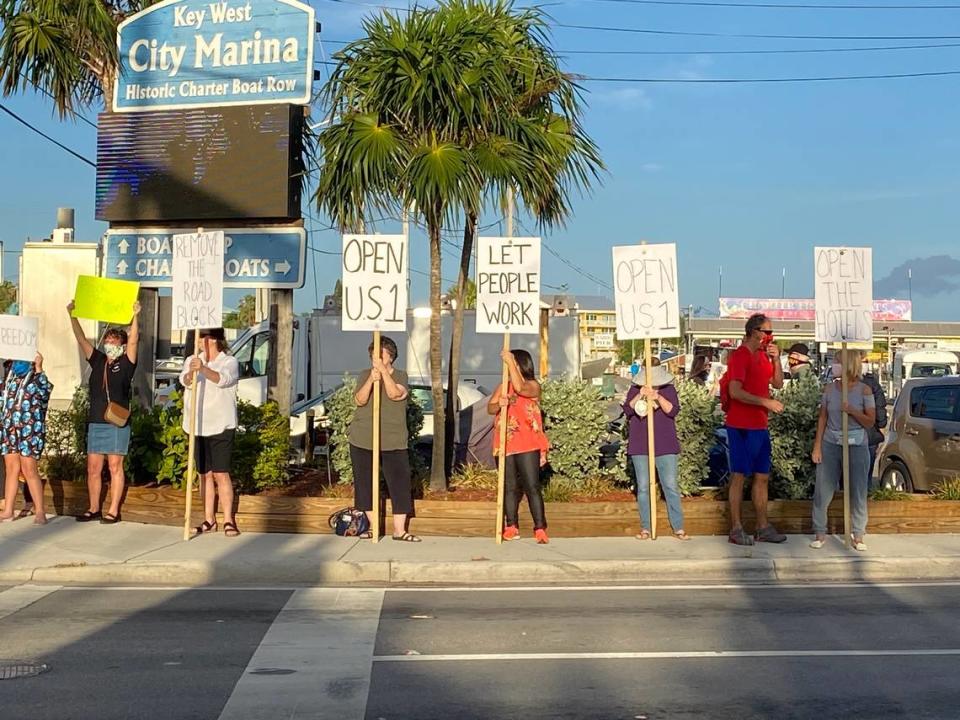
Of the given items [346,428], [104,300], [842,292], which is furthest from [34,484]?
[842,292]

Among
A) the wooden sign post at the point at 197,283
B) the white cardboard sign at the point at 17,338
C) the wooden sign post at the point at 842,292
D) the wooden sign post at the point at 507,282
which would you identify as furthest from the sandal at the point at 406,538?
the white cardboard sign at the point at 17,338

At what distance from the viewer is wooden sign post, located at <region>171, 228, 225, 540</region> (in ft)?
39.2

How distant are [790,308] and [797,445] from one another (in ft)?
307

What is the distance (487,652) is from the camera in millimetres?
7512

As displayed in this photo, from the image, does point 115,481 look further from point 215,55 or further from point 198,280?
point 215,55

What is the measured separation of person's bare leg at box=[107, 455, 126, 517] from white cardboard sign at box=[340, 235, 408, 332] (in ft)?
9.32

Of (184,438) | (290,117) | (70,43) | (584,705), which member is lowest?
(584,705)

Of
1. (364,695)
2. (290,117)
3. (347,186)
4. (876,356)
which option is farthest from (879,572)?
(876,356)

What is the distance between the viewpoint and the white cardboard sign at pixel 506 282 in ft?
38.8

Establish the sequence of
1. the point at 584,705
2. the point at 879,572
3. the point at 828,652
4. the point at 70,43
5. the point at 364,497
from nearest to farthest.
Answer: the point at 584,705 < the point at 828,652 < the point at 879,572 < the point at 364,497 < the point at 70,43

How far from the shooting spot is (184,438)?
12.8 m

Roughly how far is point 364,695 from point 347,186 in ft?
24.8

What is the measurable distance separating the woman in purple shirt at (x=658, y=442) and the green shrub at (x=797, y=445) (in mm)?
1381

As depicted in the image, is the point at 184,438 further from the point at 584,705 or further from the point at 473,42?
the point at 584,705
